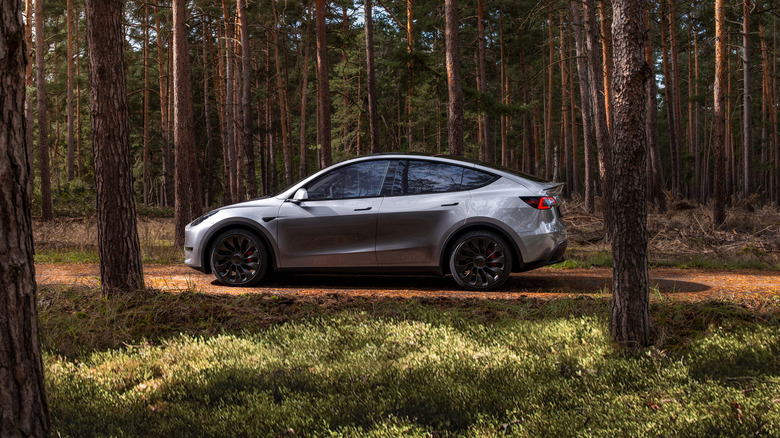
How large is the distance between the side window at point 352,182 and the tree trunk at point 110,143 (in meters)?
2.55

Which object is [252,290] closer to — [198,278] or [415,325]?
[198,278]

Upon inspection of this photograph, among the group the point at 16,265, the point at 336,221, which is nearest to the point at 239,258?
the point at 336,221

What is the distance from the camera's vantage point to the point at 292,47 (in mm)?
38938

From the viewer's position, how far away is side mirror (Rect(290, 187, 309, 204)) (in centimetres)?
774

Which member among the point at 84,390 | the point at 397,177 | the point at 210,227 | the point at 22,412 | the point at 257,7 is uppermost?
the point at 257,7

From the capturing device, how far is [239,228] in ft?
26.2

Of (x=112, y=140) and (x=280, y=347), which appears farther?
(x=112, y=140)

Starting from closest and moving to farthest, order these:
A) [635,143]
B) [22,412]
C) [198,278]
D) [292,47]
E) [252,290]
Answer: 1. [22,412]
2. [635,143]
3. [252,290]
4. [198,278]
5. [292,47]

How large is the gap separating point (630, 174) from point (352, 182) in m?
4.15

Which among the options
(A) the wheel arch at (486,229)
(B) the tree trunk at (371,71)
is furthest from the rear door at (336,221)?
(B) the tree trunk at (371,71)

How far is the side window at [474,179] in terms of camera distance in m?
7.46

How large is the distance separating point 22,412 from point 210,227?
18.0 ft

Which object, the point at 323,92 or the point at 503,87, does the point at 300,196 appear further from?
the point at 503,87

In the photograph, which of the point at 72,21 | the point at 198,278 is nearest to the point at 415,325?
the point at 198,278
